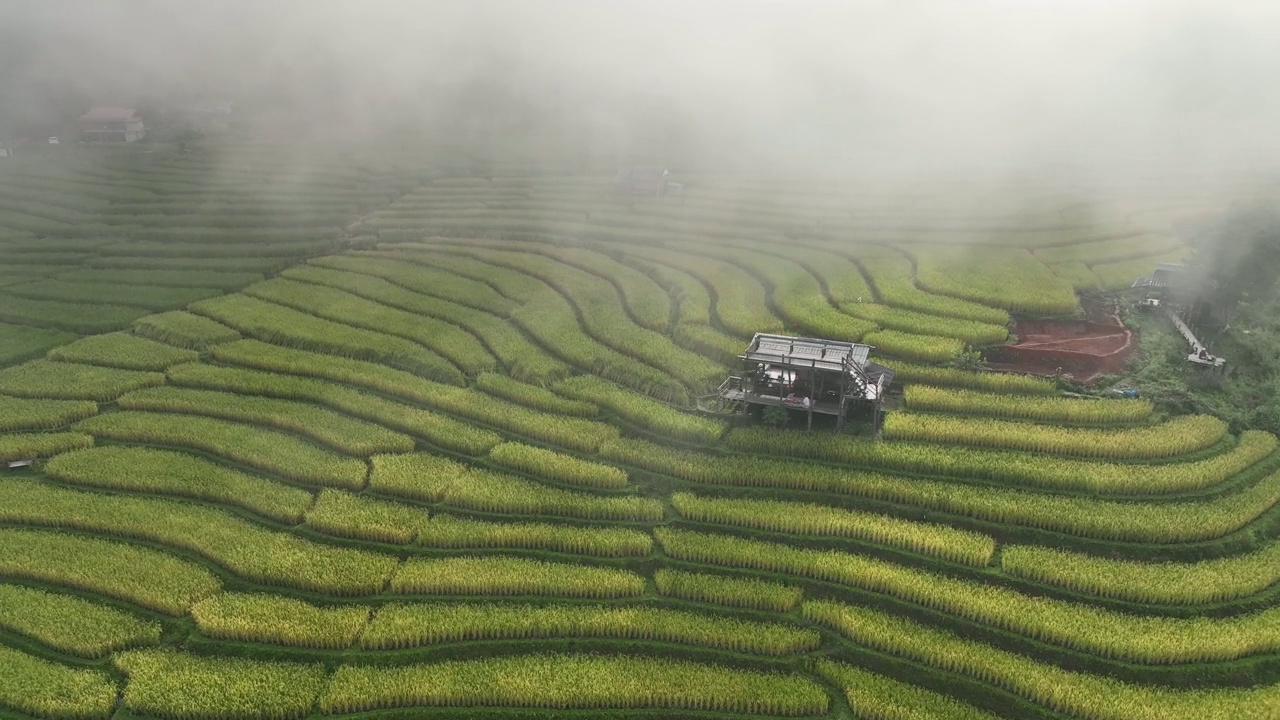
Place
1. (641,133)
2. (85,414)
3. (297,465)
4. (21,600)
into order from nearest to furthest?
(21,600)
(297,465)
(85,414)
(641,133)

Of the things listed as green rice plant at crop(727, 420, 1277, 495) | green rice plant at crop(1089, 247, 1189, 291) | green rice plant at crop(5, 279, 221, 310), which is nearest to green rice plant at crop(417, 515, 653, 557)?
green rice plant at crop(727, 420, 1277, 495)

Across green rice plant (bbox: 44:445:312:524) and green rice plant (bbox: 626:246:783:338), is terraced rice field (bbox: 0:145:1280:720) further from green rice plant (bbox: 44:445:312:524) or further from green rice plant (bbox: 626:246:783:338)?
green rice plant (bbox: 626:246:783:338)

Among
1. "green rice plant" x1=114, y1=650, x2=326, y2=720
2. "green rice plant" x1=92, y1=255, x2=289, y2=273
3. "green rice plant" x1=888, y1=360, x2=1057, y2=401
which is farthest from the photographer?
"green rice plant" x1=92, y1=255, x2=289, y2=273

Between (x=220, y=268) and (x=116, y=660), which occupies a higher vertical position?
(x=220, y=268)

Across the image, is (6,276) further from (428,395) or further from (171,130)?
(171,130)

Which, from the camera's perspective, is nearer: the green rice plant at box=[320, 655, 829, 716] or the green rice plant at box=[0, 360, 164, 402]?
the green rice plant at box=[320, 655, 829, 716]

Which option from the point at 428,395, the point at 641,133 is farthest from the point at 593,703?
the point at 641,133

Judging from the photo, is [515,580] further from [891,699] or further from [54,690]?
[54,690]
